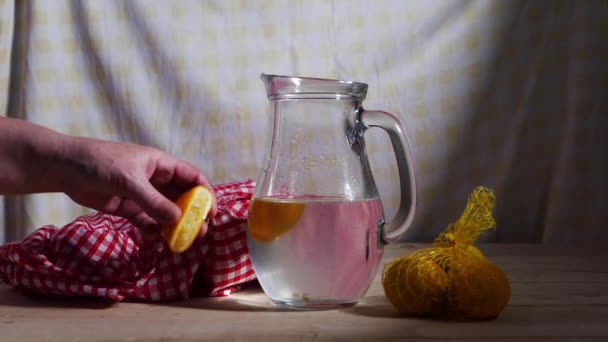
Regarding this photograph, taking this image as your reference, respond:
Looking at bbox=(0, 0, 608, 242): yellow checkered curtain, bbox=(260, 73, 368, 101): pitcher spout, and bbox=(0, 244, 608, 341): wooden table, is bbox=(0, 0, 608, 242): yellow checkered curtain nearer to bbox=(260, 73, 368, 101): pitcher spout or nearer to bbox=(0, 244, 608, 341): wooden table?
bbox=(0, 244, 608, 341): wooden table

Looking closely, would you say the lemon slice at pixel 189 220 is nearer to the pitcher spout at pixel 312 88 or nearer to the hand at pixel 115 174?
the hand at pixel 115 174

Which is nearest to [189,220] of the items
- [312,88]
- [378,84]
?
[312,88]

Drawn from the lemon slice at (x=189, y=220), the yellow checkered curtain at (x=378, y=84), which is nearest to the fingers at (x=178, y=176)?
the lemon slice at (x=189, y=220)

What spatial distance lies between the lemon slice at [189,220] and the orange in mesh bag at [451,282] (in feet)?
0.67

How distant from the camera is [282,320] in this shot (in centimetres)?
75

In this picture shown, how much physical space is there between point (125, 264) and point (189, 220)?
0.14m

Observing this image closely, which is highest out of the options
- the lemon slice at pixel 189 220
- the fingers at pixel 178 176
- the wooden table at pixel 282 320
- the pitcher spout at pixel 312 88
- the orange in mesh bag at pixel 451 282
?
the pitcher spout at pixel 312 88

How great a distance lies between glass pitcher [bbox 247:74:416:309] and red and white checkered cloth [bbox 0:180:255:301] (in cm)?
11

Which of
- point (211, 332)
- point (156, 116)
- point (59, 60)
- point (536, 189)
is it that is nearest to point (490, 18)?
point (536, 189)

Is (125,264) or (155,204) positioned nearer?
(155,204)

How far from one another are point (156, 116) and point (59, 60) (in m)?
0.23

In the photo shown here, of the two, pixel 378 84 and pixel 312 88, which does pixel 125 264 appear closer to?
pixel 312 88

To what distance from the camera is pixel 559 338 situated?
0.68m

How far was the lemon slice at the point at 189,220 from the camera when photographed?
2.54 ft
